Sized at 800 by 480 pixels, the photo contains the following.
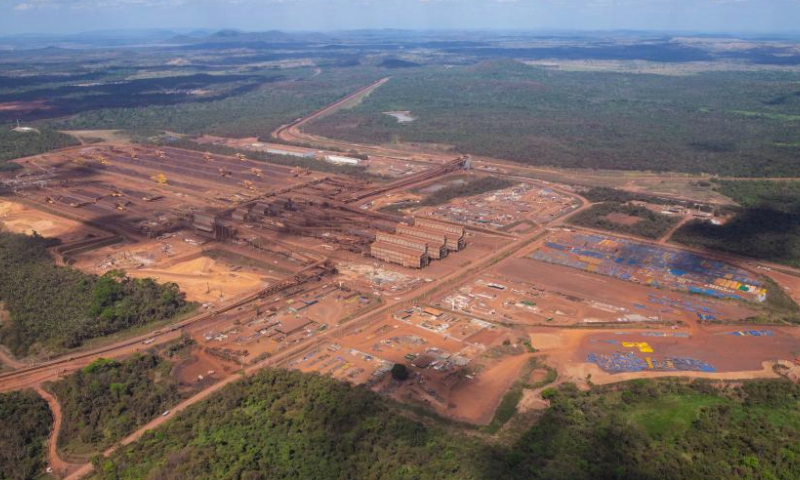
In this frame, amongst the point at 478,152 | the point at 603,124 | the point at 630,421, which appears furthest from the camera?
the point at 603,124

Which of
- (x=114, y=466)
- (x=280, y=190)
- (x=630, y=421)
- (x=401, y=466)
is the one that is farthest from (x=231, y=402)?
(x=280, y=190)

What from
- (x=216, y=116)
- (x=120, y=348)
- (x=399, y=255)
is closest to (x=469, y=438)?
(x=120, y=348)

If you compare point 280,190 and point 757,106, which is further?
point 757,106

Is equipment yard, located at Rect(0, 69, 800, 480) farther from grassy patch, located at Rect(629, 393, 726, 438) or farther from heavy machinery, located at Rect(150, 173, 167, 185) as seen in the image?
grassy patch, located at Rect(629, 393, 726, 438)

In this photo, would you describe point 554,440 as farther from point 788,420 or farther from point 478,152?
point 478,152

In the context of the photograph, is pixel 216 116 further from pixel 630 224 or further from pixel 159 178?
pixel 630 224

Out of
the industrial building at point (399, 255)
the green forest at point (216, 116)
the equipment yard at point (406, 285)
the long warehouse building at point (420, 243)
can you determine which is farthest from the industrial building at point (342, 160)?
the industrial building at point (399, 255)

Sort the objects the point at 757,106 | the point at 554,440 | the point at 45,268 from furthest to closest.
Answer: the point at 757,106 → the point at 45,268 → the point at 554,440

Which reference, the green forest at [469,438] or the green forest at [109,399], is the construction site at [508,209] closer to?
the green forest at [469,438]
